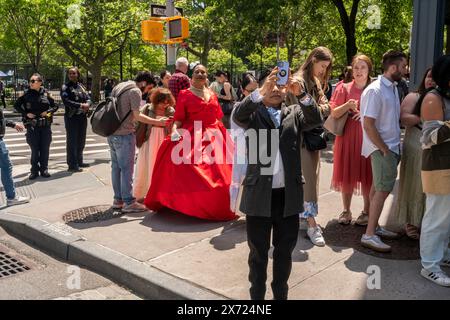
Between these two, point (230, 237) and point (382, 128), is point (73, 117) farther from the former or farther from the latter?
point (382, 128)

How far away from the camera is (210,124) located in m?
5.88

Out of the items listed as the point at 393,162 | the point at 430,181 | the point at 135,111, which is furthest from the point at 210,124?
the point at 430,181

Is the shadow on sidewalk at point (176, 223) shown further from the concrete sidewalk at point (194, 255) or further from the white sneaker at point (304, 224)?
the white sneaker at point (304, 224)

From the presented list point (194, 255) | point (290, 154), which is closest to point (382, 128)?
point (290, 154)

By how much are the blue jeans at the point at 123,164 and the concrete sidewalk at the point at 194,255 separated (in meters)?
0.38

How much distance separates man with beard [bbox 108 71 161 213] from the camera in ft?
20.0

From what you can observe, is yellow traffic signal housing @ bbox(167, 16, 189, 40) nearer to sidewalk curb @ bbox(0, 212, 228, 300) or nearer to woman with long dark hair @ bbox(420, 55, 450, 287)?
sidewalk curb @ bbox(0, 212, 228, 300)

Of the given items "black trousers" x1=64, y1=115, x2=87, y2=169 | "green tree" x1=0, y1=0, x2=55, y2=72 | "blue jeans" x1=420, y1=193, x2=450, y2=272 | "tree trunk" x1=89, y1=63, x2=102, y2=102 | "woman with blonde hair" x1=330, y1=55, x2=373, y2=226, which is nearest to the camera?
"blue jeans" x1=420, y1=193, x2=450, y2=272

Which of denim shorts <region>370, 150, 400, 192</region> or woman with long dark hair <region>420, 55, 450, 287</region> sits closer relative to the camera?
woman with long dark hair <region>420, 55, 450, 287</region>

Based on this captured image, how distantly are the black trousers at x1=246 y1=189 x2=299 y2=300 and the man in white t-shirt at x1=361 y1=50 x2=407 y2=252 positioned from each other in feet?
4.88

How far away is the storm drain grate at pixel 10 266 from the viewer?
4.68 m

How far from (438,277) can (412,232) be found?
3.74 feet

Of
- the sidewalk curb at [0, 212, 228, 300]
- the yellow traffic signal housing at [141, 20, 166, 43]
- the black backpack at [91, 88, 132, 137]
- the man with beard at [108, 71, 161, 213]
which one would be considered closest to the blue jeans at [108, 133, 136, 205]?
the man with beard at [108, 71, 161, 213]

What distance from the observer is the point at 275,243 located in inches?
140
